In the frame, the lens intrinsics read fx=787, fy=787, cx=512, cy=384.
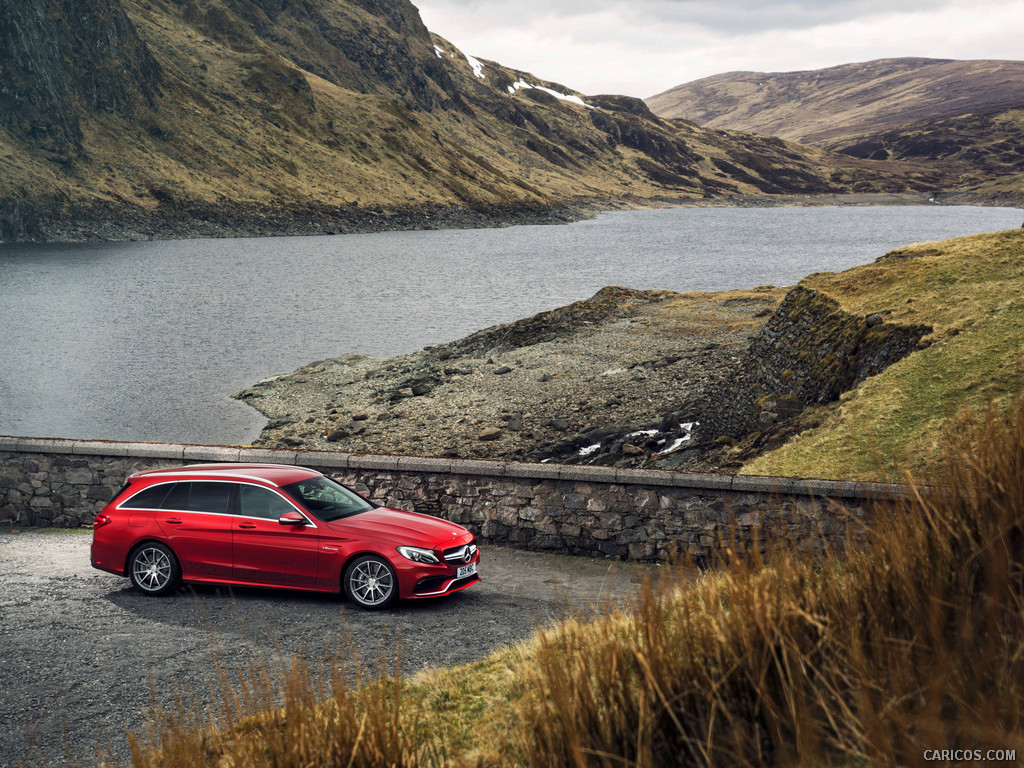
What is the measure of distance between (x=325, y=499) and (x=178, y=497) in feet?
6.69

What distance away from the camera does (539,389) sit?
30.6 meters

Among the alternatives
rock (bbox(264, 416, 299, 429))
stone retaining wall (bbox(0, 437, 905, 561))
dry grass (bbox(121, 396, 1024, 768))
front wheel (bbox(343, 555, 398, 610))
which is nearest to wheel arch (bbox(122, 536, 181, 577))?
front wheel (bbox(343, 555, 398, 610))

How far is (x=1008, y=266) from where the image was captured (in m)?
19.3

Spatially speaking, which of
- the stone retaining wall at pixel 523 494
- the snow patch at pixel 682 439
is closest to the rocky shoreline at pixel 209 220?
the stone retaining wall at pixel 523 494

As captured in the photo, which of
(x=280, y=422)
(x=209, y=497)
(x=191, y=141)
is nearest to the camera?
(x=209, y=497)

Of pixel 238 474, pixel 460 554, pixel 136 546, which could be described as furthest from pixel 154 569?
pixel 460 554

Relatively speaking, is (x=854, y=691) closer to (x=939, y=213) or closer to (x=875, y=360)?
(x=875, y=360)

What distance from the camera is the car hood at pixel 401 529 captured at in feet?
34.3

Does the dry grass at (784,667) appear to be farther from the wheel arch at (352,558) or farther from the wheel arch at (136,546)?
the wheel arch at (136,546)

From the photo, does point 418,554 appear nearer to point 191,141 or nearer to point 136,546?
point 136,546

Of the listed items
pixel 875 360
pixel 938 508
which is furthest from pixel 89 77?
pixel 938 508

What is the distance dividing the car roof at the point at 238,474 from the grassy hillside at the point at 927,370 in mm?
8579

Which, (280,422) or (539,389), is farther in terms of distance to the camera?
(280,422)

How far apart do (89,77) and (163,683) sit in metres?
157
